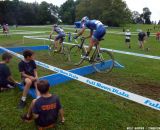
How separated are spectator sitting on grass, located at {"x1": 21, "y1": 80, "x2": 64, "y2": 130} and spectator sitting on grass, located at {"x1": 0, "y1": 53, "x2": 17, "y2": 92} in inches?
101

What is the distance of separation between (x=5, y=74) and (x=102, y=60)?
3.99 metres

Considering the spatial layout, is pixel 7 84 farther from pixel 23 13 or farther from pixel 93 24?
pixel 23 13

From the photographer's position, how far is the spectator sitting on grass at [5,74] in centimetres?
701

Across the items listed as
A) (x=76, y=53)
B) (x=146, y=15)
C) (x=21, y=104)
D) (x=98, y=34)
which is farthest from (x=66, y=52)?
(x=146, y=15)

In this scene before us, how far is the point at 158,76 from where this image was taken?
379 inches

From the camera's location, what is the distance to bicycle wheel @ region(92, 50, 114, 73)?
9555 millimetres

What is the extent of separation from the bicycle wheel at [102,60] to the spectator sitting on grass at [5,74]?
3.56 meters

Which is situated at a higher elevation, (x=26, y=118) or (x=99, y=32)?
(x=99, y=32)

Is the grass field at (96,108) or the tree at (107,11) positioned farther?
the tree at (107,11)

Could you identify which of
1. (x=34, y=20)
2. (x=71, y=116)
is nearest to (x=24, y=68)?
(x=71, y=116)

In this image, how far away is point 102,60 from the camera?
31.4ft

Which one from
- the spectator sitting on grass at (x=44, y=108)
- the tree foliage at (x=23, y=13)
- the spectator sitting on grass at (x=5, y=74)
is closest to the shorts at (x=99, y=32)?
the spectator sitting on grass at (x=5, y=74)

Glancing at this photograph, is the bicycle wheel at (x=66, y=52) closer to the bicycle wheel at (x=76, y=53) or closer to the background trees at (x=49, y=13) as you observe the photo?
the bicycle wheel at (x=76, y=53)

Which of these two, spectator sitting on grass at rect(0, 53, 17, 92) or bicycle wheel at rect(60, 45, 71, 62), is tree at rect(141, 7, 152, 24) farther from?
spectator sitting on grass at rect(0, 53, 17, 92)
